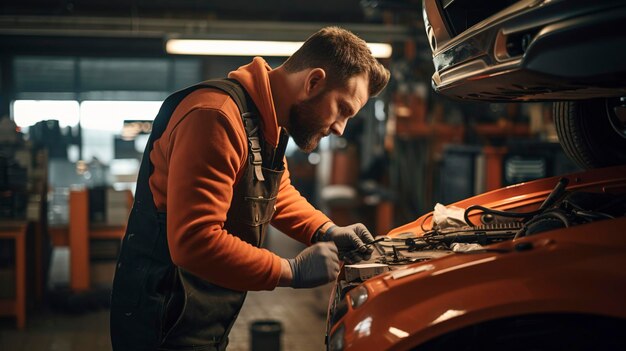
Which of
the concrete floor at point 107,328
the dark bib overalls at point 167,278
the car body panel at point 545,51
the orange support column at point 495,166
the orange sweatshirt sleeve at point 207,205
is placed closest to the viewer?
the car body panel at point 545,51

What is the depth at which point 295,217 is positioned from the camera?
A: 242 cm

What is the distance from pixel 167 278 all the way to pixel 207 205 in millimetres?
340

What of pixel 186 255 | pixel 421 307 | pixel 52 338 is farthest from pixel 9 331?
pixel 421 307

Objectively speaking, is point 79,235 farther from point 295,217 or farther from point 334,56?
point 334,56

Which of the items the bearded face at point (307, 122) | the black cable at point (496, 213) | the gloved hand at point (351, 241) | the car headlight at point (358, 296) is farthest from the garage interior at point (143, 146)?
the car headlight at point (358, 296)

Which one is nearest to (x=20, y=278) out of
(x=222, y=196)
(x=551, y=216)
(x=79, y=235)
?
(x=79, y=235)

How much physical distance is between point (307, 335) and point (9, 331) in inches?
89.9

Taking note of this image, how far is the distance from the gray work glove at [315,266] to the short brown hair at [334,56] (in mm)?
494

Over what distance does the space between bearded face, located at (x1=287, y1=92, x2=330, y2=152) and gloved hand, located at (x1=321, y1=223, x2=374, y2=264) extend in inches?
12.1

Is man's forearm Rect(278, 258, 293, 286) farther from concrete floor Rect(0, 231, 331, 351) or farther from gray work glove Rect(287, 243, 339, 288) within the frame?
concrete floor Rect(0, 231, 331, 351)

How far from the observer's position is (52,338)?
519 centimetres

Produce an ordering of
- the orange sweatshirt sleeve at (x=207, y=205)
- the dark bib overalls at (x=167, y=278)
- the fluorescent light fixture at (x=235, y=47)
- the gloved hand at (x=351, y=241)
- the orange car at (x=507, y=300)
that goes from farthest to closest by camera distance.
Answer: the fluorescent light fixture at (x=235, y=47)
the gloved hand at (x=351, y=241)
the dark bib overalls at (x=167, y=278)
the orange sweatshirt sleeve at (x=207, y=205)
the orange car at (x=507, y=300)

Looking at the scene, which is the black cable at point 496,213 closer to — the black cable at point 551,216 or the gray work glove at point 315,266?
the black cable at point 551,216

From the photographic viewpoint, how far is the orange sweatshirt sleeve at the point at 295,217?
2412 mm
